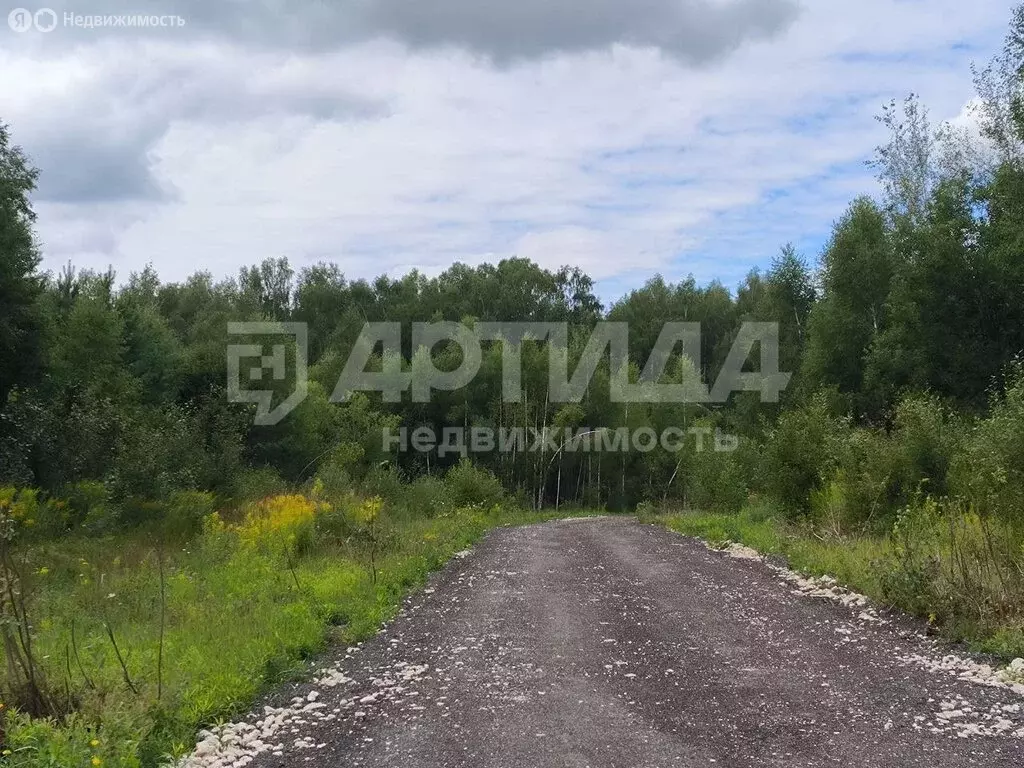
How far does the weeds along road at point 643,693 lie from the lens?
16.1ft

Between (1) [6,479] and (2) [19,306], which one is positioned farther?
(2) [19,306]

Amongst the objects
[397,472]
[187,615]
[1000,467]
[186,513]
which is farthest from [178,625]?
[397,472]

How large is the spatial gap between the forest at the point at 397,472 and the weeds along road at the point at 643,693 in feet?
2.54

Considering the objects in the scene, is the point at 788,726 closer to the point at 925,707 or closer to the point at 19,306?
the point at 925,707

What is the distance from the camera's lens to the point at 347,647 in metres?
7.94

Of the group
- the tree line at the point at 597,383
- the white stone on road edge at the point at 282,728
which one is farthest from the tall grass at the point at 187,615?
the tree line at the point at 597,383

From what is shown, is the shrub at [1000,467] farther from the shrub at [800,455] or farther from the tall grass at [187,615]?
the tall grass at [187,615]

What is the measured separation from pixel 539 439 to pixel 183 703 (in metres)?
45.0

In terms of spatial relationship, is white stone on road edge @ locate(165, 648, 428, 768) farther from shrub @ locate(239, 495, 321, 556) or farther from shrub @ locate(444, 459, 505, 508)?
shrub @ locate(444, 459, 505, 508)

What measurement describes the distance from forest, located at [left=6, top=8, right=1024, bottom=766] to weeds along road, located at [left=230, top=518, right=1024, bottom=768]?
30.5 inches

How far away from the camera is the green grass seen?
194 inches

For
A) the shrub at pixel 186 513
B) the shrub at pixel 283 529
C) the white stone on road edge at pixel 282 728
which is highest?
the white stone on road edge at pixel 282 728

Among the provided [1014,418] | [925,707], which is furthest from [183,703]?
[1014,418]

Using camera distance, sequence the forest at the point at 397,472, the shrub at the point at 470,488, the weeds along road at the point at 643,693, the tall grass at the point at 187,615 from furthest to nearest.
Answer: the shrub at the point at 470,488 → the forest at the point at 397,472 → the tall grass at the point at 187,615 → the weeds along road at the point at 643,693
